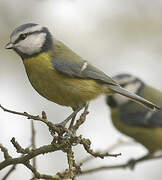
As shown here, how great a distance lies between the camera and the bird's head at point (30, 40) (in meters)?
2.58

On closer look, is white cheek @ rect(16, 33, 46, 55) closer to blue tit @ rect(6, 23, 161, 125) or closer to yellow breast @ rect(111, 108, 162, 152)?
blue tit @ rect(6, 23, 161, 125)

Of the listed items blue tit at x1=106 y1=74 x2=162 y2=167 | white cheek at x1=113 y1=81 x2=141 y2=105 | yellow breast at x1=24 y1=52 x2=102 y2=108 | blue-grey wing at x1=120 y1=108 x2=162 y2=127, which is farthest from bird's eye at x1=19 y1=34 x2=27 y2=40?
white cheek at x1=113 y1=81 x2=141 y2=105

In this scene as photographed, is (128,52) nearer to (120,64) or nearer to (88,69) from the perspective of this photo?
(120,64)

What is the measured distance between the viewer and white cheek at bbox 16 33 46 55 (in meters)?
2.64

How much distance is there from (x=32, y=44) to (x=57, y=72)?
0.75 feet

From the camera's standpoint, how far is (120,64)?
20.1ft

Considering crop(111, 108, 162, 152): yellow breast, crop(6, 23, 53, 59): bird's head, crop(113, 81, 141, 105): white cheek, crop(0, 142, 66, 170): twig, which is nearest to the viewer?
crop(0, 142, 66, 170): twig

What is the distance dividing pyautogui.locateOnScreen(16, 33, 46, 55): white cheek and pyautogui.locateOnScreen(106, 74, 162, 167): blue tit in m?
2.03

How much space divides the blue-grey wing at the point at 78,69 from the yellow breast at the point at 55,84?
0.03m

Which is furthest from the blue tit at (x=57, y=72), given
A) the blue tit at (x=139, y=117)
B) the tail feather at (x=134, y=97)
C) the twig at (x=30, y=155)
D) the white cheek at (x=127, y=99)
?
the white cheek at (x=127, y=99)

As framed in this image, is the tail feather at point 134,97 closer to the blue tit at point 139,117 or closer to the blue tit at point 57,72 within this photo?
the blue tit at point 57,72

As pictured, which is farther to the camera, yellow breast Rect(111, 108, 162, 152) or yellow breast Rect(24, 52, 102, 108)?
yellow breast Rect(111, 108, 162, 152)

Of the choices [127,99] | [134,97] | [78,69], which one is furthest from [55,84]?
[127,99]

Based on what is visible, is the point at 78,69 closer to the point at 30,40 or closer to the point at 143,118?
the point at 30,40
